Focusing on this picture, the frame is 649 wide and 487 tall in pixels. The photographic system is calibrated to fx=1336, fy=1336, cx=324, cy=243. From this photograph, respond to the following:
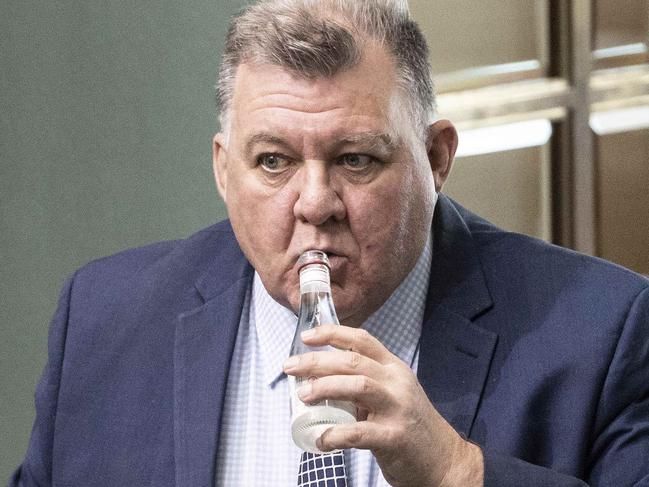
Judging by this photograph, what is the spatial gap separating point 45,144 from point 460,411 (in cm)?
136

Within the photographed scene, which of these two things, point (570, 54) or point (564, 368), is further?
point (570, 54)

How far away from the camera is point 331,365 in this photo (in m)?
1.56

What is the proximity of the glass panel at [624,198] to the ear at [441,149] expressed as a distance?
828mm

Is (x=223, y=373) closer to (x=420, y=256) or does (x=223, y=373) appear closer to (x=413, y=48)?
(x=420, y=256)

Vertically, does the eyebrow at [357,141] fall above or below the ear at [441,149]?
below

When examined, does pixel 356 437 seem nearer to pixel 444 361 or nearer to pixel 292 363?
pixel 292 363

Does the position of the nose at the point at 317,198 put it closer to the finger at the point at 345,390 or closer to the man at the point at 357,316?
the man at the point at 357,316

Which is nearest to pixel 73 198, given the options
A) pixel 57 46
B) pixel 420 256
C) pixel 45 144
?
pixel 45 144

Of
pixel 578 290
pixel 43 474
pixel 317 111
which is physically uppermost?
pixel 317 111

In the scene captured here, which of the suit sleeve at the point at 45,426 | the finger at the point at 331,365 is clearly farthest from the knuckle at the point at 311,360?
the suit sleeve at the point at 45,426

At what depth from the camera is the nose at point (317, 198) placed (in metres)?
1.85

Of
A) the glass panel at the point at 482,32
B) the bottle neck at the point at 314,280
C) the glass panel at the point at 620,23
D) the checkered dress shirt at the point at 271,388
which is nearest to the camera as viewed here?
the bottle neck at the point at 314,280

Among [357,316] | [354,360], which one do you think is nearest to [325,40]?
[357,316]

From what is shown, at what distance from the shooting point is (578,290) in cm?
205
